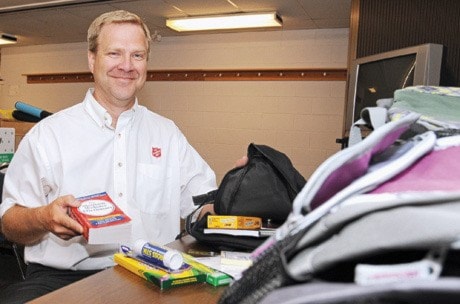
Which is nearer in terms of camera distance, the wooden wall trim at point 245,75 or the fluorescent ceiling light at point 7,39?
the wooden wall trim at point 245,75

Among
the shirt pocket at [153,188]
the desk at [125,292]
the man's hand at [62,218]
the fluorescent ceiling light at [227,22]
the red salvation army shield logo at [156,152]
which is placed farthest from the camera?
the fluorescent ceiling light at [227,22]

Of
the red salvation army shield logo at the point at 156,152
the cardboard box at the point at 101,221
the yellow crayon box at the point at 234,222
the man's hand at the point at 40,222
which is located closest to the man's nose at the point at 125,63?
the red salvation army shield logo at the point at 156,152

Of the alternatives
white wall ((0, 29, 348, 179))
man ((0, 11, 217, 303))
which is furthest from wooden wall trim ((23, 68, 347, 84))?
man ((0, 11, 217, 303))

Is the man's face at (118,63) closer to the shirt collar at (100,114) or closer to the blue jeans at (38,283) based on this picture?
the shirt collar at (100,114)

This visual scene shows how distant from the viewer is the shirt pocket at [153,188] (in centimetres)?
177

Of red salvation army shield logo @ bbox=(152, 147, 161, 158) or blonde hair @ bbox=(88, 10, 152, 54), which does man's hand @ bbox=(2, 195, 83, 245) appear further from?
blonde hair @ bbox=(88, 10, 152, 54)

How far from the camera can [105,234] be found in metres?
1.04

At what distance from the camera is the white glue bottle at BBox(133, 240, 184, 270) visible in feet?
2.98

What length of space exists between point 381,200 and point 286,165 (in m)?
0.80

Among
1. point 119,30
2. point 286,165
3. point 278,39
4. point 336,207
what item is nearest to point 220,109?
point 278,39

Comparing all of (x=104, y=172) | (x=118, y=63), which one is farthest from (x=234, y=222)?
(x=118, y=63)

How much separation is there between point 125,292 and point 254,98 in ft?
15.4

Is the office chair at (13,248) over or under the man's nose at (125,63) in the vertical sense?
under

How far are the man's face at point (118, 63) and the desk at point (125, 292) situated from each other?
3.52 ft
